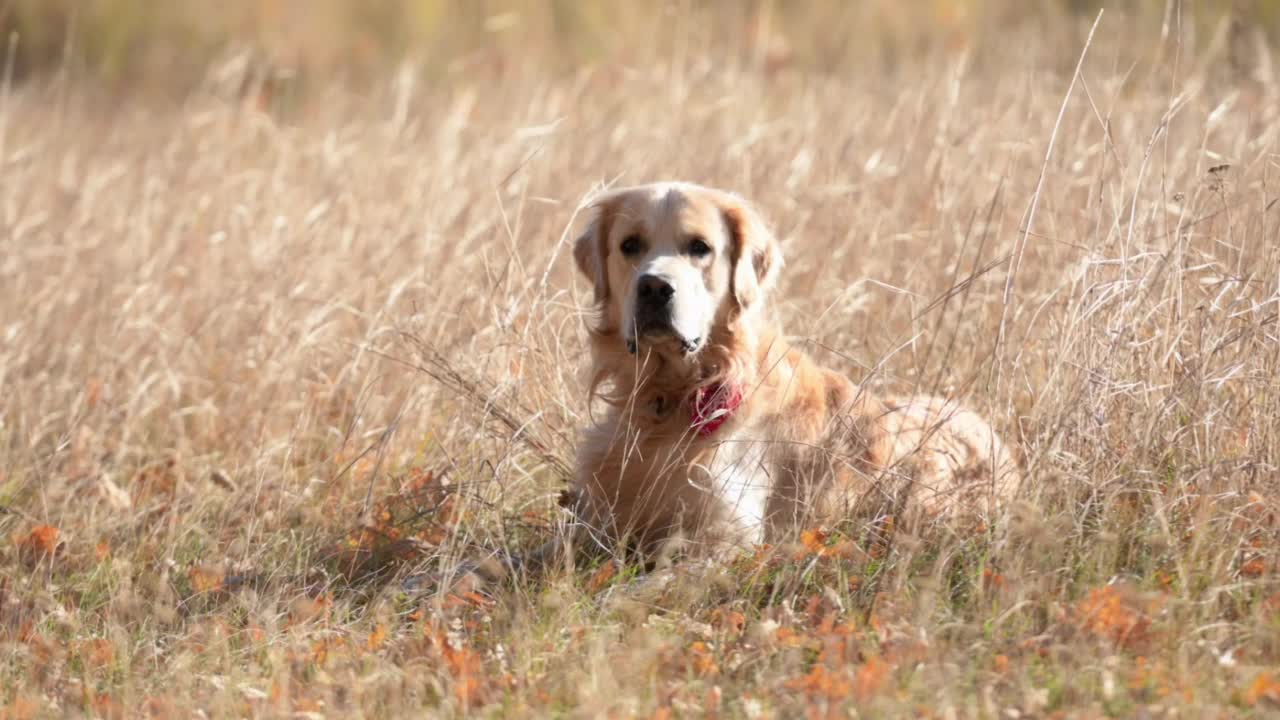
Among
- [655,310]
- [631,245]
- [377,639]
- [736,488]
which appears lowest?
[377,639]

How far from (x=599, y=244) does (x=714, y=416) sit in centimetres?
65

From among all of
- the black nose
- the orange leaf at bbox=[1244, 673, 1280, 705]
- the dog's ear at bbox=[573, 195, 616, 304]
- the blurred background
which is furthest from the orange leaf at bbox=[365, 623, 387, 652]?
the blurred background

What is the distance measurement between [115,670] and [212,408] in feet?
5.33

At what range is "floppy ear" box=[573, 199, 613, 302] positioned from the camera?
149 inches

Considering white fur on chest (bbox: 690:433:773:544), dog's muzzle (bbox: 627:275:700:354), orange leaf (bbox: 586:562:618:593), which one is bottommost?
orange leaf (bbox: 586:562:618:593)

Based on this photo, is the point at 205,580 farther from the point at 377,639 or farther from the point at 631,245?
the point at 631,245

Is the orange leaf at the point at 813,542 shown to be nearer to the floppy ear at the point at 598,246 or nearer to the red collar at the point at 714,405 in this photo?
the red collar at the point at 714,405

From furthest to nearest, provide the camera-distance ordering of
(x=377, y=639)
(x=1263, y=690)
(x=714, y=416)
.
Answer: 1. (x=714, y=416)
2. (x=377, y=639)
3. (x=1263, y=690)

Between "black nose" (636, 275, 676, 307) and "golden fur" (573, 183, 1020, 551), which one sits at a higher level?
"black nose" (636, 275, 676, 307)

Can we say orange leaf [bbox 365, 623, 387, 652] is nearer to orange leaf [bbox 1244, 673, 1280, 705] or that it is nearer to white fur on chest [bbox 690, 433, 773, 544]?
white fur on chest [bbox 690, 433, 773, 544]

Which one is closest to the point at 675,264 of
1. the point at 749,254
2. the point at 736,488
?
the point at 749,254

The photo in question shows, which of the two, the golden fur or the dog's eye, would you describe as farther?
the dog's eye

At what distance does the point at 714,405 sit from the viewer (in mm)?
3506

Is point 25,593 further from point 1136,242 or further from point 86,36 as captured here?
point 86,36
